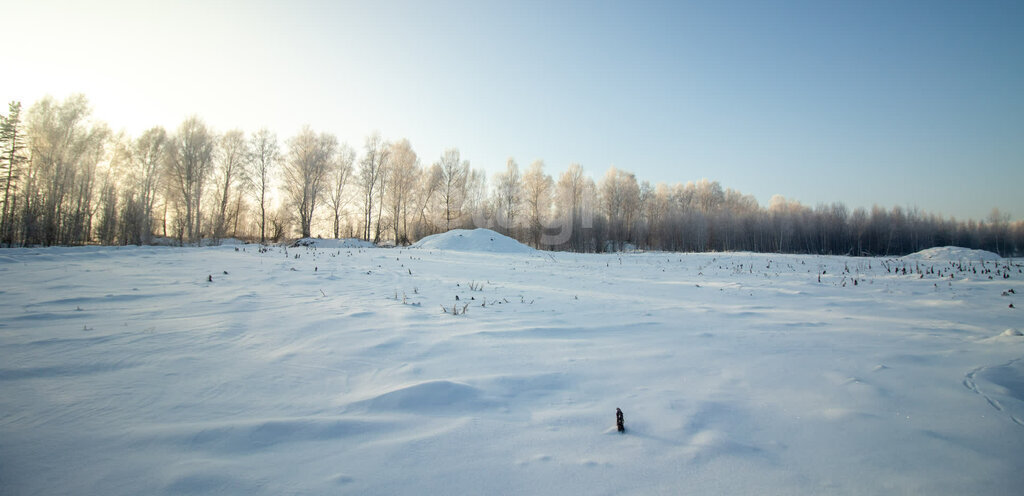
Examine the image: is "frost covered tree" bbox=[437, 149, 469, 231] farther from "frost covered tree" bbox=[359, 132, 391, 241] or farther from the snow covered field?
the snow covered field

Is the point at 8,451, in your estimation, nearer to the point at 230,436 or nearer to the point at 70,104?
the point at 230,436

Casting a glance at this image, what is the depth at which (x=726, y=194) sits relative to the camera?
6178 centimetres

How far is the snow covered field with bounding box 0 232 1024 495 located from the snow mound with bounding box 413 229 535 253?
1760 cm

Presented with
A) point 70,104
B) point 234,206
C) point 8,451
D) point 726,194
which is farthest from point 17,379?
point 726,194

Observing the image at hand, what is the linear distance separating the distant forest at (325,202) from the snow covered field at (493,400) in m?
19.6

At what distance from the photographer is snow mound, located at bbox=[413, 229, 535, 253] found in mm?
22156

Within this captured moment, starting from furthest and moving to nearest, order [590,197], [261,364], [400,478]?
[590,197]
[261,364]
[400,478]

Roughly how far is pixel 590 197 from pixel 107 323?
45.9m

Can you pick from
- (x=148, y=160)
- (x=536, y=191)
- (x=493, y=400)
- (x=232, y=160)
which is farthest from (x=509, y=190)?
(x=493, y=400)

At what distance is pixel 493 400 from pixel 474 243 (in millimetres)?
20876

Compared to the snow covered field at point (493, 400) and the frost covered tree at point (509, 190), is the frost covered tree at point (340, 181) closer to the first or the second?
the frost covered tree at point (509, 190)

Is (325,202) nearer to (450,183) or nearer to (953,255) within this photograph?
(450,183)

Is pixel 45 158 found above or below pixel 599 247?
above

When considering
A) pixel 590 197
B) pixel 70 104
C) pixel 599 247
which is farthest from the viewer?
pixel 590 197
